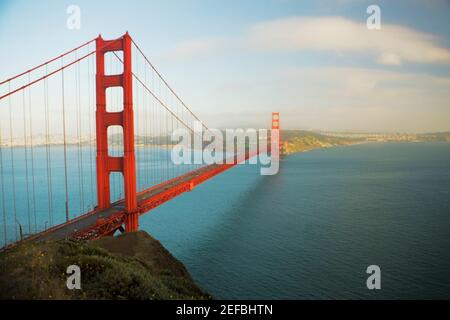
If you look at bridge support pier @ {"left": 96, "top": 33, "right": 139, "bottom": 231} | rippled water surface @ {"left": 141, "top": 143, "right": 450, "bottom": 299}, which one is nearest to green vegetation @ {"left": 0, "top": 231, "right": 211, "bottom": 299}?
bridge support pier @ {"left": 96, "top": 33, "right": 139, "bottom": 231}

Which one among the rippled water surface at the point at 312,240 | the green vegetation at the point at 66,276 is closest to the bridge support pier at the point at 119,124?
the rippled water surface at the point at 312,240

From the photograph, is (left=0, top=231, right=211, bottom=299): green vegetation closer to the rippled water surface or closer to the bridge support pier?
the bridge support pier

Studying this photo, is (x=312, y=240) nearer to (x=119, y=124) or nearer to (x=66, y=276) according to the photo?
(x=119, y=124)

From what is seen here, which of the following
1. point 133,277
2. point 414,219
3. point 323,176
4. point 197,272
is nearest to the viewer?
point 133,277

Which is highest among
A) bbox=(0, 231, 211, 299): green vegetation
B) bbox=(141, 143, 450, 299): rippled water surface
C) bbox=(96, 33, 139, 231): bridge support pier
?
bbox=(96, 33, 139, 231): bridge support pier

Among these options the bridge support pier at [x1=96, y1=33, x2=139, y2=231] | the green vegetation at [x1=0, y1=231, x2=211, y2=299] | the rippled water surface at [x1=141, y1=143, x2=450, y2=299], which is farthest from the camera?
the bridge support pier at [x1=96, y1=33, x2=139, y2=231]

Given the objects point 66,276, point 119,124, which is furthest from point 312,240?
point 66,276

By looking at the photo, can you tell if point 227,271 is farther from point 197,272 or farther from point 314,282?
point 314,282
